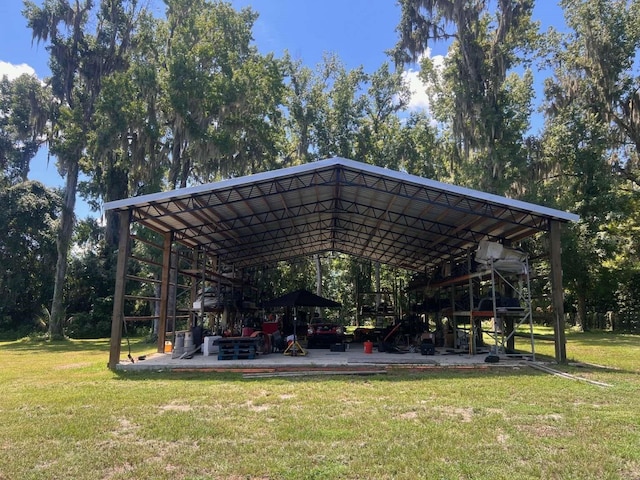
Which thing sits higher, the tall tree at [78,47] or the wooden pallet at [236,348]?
the tall tree at [78,47]

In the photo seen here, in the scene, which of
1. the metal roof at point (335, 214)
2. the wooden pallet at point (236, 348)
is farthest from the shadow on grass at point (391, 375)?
the metal roof at point (335, 214)

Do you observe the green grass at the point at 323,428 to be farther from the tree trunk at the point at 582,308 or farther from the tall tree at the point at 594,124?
the tree trunk at the point at 582,308

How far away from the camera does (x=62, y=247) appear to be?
901 inches

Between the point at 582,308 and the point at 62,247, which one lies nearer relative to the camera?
the point at 62,247

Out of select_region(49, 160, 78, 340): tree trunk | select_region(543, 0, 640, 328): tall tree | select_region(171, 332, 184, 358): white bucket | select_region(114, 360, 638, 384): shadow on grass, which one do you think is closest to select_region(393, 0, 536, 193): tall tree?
select_region(543, 0, 640, 328): tall tree

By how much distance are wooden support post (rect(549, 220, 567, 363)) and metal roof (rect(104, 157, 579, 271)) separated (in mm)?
482

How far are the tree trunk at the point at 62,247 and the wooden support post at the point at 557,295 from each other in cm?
2133

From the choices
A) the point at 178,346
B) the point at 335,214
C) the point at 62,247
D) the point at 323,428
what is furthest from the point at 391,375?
the point at 62,247

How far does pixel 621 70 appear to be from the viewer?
20641mm

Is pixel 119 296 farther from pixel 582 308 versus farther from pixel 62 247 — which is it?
pixel 582 308

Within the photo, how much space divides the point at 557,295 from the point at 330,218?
927 centimetres

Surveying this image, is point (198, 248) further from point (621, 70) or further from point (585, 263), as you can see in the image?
point (621, 70)

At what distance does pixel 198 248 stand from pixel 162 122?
8877mm

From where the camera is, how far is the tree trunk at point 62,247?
22.4 metres
